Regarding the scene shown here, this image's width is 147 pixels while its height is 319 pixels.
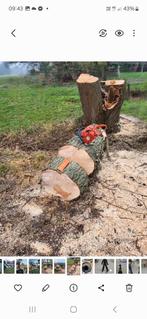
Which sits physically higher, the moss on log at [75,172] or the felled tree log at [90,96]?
the felled tree log at [90,96]

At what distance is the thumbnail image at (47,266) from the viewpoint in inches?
74.6

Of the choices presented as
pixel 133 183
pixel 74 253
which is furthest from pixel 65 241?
pixel 133 183

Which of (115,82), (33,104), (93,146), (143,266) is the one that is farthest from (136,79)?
(143,266)

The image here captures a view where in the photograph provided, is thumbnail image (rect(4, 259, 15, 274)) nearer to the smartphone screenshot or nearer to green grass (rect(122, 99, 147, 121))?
the smartphone screenshot

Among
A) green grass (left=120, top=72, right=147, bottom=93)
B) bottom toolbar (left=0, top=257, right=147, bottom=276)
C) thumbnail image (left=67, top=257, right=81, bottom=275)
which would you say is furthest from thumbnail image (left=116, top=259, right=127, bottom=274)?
green grass (left=120, top=72, right=147, bottom=93)

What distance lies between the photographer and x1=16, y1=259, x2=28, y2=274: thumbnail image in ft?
6.23

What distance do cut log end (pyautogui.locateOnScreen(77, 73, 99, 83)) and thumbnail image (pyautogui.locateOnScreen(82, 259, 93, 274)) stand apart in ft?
2.29

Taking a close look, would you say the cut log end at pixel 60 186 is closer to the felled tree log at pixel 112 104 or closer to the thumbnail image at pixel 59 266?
the thumbnail image at pixel 59 266

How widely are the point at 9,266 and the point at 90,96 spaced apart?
0.75 meters

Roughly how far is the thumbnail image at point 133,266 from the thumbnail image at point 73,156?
29 mm

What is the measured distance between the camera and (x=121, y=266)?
190 centimetres
